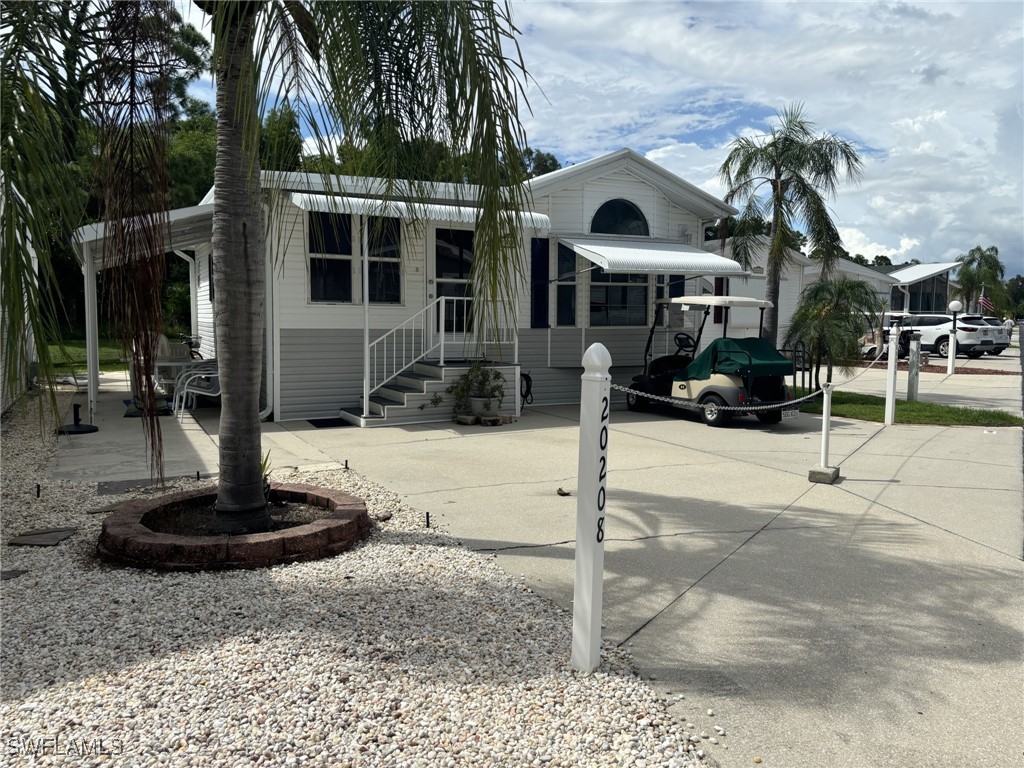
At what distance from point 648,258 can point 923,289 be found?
37.1m

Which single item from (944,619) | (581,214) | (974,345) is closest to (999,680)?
(944,619)

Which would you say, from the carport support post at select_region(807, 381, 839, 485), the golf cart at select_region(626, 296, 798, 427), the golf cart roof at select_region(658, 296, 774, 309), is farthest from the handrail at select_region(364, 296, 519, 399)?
the carport support post at select_region(807, 381, 839, 485)

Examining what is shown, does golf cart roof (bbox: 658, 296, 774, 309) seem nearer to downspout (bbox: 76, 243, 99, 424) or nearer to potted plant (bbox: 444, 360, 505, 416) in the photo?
potted plant (bbox: 444, 360, 505, 416)

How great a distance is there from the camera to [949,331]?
28.7 metres

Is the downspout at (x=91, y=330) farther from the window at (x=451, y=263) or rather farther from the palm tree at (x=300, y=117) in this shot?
the palm tree at (x=300, y=117)

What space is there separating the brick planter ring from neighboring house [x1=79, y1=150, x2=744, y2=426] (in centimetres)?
514

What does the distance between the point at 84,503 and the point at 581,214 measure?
10054 millimetres

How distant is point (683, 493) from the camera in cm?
709

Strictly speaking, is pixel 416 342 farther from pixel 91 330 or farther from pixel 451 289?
pixel 91 330

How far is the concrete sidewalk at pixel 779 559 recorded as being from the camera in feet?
10.3

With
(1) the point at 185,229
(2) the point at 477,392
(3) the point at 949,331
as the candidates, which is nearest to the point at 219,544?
(2) the point at 477,392

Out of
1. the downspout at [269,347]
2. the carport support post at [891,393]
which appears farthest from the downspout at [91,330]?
the carport support post at [891,393]

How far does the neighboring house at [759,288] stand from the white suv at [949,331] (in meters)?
4.45

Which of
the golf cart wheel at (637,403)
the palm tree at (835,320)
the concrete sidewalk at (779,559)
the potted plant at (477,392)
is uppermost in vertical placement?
the palm tree at (835,320)
